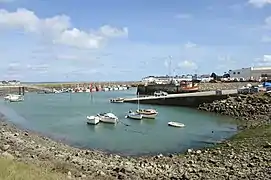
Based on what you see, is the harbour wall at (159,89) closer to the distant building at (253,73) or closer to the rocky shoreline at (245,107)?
the rocky shoreline at (245,107)

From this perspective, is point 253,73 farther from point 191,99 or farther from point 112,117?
point 112,117

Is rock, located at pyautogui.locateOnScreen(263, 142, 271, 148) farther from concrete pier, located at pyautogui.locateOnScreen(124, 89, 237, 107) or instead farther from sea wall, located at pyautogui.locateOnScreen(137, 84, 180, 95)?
sea wall, located at pyautogui.locateOnScreen(137, 84, 180, 95)

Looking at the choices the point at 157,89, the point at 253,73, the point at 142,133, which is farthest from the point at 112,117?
the point at 253,73

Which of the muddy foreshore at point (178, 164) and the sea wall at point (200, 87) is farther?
the sea wall at point (200, 87)

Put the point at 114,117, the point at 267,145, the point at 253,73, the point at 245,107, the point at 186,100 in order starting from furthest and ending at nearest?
the point at 253,73
the point at 186,100
the point at 245,107
the point at 114,117
the point at 267,145

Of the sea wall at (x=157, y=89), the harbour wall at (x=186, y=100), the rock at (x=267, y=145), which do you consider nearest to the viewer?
the rock at (x=267, y=145)

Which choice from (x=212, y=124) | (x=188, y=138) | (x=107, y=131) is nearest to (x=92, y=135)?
(x=107, y=131)

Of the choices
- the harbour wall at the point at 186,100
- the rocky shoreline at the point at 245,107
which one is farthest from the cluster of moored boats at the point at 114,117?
the harbour wall at the point at 186,100

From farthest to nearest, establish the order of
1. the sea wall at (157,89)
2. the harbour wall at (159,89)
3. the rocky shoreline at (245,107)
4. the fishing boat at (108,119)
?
the sea wall at (157,89) < the harbour wall at (159,89) < the rocky shoreline at (245,107) < the fishing boat at (108,119)

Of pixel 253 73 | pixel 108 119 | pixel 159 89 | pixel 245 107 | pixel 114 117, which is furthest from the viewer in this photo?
pixel 253 73

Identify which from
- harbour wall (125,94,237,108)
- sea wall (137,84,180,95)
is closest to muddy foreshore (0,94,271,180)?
harbour wall (125,94,237,108)

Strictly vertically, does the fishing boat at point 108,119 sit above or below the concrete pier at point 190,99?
below

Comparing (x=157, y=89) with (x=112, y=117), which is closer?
(x=112, y=117)

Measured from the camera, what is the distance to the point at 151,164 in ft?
78.1
